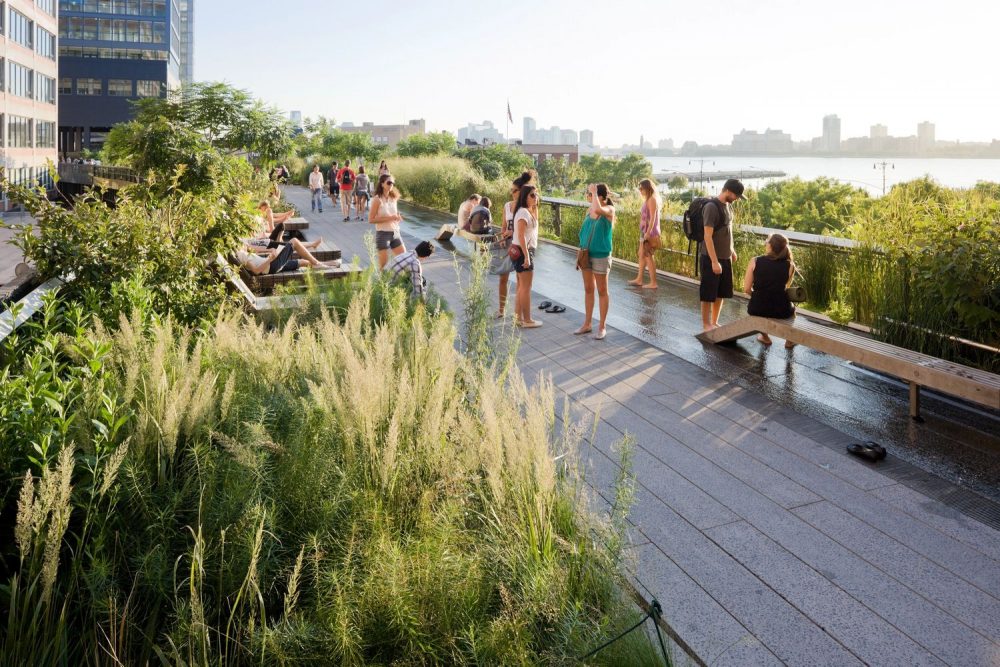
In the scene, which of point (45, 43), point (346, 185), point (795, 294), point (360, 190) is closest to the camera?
point (795, 294)

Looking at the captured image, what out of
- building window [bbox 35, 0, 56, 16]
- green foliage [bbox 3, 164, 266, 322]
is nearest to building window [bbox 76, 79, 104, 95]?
building window [bbox 35, 0, 56, 16]

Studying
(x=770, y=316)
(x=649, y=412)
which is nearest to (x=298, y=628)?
(x=649, y=412)

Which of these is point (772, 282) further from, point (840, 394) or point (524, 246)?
point (524, 246)

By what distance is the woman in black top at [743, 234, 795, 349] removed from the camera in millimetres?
7836

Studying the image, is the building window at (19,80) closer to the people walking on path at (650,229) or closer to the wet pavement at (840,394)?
the people walking on path at (650,229)

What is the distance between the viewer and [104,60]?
9506cm

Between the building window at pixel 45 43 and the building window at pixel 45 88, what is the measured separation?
69.4 inches

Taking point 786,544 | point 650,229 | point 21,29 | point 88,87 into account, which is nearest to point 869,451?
point 786,544

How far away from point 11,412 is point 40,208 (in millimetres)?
3396

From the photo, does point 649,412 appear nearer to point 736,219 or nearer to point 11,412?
point 11,412

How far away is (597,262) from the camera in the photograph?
8.96 metres

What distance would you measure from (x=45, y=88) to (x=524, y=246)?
71601 mm

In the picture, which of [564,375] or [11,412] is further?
[564,375]

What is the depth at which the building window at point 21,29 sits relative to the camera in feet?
184
